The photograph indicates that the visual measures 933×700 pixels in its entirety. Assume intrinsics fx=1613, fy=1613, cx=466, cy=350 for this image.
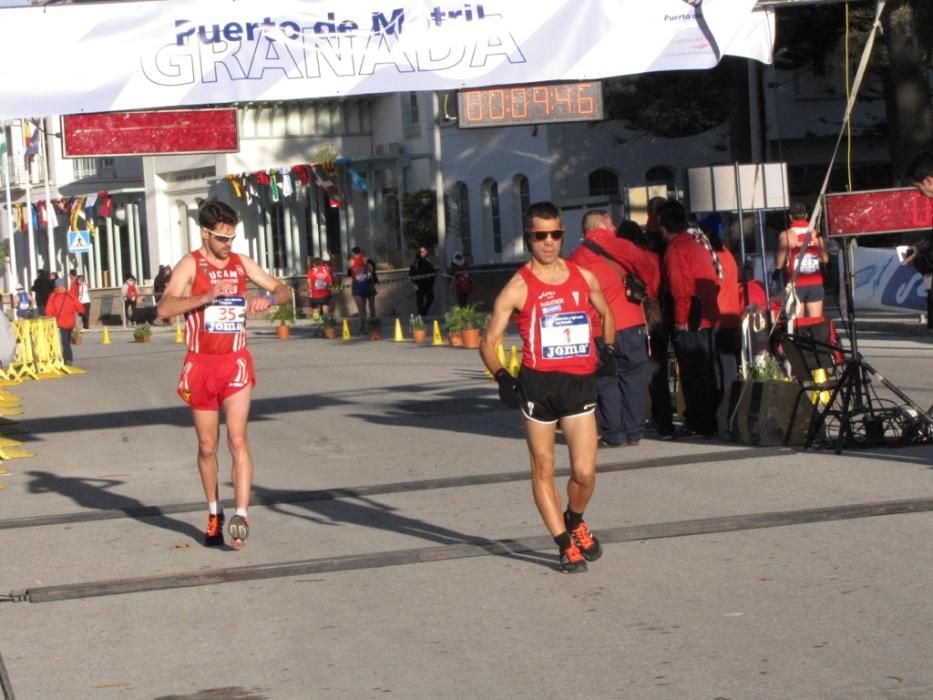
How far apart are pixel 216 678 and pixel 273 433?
31.5ft

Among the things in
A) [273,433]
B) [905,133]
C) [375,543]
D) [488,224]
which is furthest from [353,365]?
[488,224]

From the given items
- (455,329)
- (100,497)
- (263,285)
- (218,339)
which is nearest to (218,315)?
(218,339)

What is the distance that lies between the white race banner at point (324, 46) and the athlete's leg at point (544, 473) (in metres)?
4.92

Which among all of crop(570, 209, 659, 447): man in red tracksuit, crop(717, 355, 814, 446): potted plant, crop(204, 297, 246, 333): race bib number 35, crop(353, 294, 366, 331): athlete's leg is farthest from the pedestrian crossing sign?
crop(204, 297, 246, 333): race bib number 35

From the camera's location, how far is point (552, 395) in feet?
25.8

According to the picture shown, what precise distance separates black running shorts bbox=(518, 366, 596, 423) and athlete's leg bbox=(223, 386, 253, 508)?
1876mm

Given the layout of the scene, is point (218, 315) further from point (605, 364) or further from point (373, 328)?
point (373, 328)

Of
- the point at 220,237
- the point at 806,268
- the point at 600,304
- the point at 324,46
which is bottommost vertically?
the point at 600,304

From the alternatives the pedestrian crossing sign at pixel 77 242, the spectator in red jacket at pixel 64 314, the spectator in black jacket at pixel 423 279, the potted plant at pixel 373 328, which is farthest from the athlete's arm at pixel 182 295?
the pedestrian crossing sign at pixel 77 242

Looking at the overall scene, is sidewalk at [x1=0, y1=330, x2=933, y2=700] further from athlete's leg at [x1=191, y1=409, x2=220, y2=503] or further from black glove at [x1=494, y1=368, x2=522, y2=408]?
black glove at [x1=494, y1=368, x2=522, y2=408]

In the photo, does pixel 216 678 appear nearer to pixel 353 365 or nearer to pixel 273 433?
pixel 273 433

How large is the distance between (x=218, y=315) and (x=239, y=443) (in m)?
0.73

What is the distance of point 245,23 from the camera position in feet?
39.5

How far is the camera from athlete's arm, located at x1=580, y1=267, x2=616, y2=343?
8125 mm
